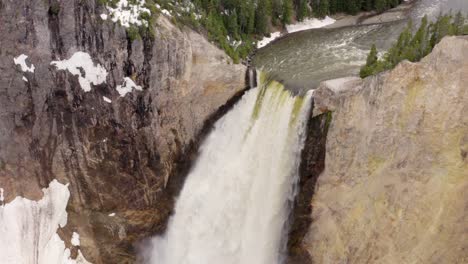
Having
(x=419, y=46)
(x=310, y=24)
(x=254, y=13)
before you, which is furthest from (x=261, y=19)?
(x=419, y=46)

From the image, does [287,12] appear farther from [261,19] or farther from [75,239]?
[75,239]

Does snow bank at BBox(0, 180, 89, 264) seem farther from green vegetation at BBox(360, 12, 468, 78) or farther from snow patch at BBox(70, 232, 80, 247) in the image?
green vegetation at BBox(360, 12, 468, 78)

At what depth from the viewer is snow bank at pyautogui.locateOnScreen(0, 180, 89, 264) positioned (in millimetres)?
21203

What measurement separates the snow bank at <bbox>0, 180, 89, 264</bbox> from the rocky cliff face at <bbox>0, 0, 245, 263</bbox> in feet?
1.71

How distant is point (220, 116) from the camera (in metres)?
21.8

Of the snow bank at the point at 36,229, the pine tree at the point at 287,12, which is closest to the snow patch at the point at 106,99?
the snow bank at the point at 36,229

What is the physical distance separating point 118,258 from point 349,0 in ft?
98.1

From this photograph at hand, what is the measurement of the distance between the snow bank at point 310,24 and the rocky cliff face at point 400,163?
1847cm

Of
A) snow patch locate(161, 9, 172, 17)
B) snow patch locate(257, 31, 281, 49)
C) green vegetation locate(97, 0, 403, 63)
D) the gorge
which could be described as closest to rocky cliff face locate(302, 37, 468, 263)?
the gorge

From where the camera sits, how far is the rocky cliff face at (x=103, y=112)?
19.1 m

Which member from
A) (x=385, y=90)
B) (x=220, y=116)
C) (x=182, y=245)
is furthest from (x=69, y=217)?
(x=385, y=90)

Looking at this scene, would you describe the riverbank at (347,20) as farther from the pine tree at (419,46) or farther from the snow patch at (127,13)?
the pine tree at (419,46)

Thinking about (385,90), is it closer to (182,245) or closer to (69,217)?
(182,245)

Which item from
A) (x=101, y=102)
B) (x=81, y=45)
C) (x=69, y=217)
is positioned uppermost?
(x=81, y=45)
